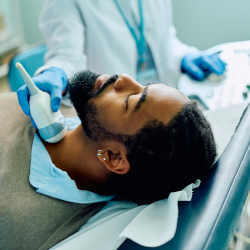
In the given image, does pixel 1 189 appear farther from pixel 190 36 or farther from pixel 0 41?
pixel 0 41

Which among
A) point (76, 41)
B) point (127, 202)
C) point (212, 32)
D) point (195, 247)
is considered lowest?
point (127, 202)

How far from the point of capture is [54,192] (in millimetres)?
864

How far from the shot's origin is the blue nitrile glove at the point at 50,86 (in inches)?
37.2

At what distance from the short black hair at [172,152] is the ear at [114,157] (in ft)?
0.05

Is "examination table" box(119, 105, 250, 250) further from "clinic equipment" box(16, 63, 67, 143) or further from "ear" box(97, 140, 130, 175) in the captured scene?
"clinic equipment" box(16, 63, 67, 143)

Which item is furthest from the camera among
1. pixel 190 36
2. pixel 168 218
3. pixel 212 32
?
pixel 190 36

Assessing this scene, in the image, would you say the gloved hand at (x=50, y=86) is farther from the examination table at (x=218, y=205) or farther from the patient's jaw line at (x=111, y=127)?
the examination table at (x=218, y=205)

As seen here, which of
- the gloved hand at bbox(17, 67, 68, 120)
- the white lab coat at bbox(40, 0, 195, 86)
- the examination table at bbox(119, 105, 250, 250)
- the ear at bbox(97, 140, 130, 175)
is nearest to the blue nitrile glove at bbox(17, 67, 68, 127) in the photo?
the gloved hand at bbox(17, 67, 68, 120)

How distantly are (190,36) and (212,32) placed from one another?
0.83 feet

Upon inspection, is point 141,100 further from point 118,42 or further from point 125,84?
point 118,42

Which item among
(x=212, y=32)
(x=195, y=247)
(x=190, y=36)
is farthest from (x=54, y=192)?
(x=190, y=36)

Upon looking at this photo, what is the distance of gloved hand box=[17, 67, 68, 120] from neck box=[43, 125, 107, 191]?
123 mm

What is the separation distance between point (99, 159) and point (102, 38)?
0.74 m

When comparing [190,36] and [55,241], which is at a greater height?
[190,36]
